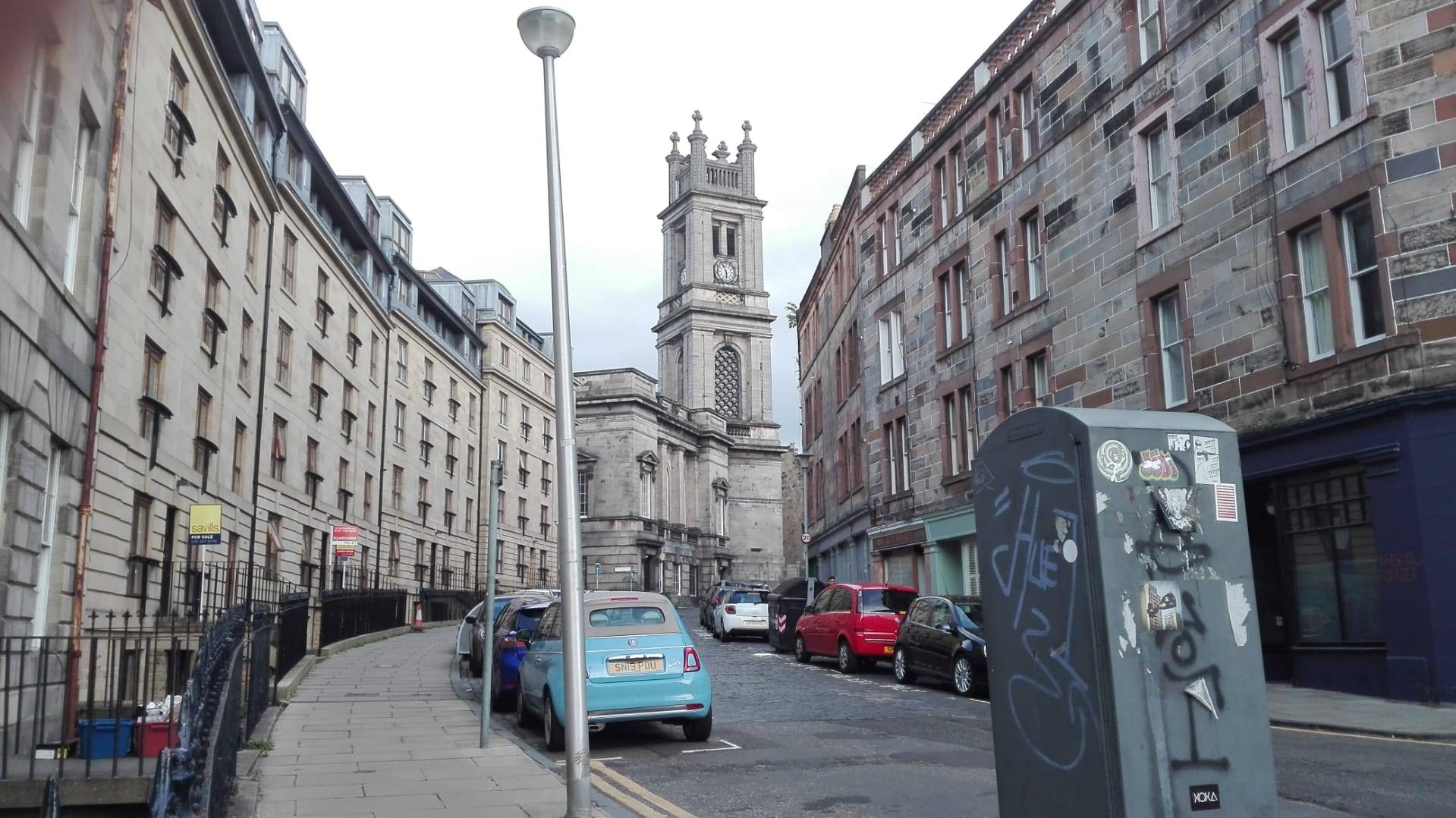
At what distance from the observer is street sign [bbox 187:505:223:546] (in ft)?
56.1

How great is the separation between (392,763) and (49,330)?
21.1 feet

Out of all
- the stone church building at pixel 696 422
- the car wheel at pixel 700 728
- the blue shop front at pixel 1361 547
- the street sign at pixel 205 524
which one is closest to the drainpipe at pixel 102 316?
the street sign at pixel 205 524

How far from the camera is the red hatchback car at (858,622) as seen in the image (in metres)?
21.9

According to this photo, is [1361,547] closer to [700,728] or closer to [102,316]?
[700,728]

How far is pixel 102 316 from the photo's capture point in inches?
607

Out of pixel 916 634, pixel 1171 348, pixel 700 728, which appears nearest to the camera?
pixel 700 728

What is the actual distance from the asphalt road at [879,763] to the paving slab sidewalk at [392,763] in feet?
2.97

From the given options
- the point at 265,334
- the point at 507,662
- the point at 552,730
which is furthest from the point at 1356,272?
the point at 265,334

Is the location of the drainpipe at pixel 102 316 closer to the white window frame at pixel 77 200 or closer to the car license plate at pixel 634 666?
the white window frame at pixel 77 200

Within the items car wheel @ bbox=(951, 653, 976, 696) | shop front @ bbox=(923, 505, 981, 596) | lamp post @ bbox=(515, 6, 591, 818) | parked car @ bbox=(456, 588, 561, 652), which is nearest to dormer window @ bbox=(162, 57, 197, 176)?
parked car @ bbox=(456, 588, 561, 652)

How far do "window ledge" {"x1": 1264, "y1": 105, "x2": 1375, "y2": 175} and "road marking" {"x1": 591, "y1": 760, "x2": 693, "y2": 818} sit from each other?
12944mm

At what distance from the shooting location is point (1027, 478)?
19.2 ft

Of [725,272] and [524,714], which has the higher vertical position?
[725,272]

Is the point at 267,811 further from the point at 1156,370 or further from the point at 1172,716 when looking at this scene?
the point at 1156,370
